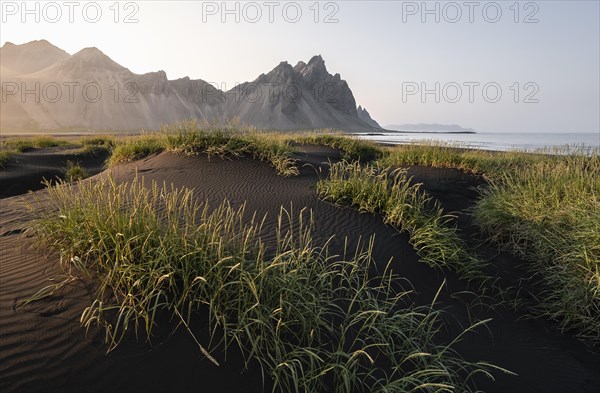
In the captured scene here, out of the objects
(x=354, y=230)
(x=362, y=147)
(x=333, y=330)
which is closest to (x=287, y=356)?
(x=333, y=330)

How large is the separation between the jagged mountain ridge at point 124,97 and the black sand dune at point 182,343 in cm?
9254

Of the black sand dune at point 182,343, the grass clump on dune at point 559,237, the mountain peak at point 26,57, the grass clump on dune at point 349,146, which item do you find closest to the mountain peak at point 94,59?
the mountain peak at point 26,57

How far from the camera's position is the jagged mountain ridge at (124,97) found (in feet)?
396

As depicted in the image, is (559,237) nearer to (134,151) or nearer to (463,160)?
Answer: (463,160)

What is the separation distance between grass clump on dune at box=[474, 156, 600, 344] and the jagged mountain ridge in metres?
92.4

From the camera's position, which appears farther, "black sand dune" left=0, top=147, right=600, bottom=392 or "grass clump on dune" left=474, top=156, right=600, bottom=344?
"grass clump on dune" left=474, top=156, right=600, bottom=344

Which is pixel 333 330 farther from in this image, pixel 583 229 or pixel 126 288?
pixel 583 229

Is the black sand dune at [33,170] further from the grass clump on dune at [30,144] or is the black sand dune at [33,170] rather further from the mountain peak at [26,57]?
the mountain peak at [26,57]

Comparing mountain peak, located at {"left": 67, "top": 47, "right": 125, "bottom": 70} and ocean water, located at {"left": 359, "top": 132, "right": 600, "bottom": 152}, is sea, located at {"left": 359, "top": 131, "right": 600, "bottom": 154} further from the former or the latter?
mountain peak, located at {"left": 67, "top": 47, "right": 125, "bottom": 70}

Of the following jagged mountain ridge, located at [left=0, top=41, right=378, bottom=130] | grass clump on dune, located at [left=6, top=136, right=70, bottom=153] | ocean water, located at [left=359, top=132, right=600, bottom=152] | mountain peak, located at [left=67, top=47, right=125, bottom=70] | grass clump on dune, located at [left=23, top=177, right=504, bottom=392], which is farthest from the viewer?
mountain peak, located at [left=67, top=47, right=125, bottom=70]

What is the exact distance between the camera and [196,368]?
2.66 meters

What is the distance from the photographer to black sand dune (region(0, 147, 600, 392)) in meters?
2.52

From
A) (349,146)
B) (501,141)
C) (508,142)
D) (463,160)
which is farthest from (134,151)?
(501,141)

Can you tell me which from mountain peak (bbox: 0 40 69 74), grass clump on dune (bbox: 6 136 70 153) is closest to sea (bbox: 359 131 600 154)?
grass clump on dune (bbox: 6 136 70 153)
